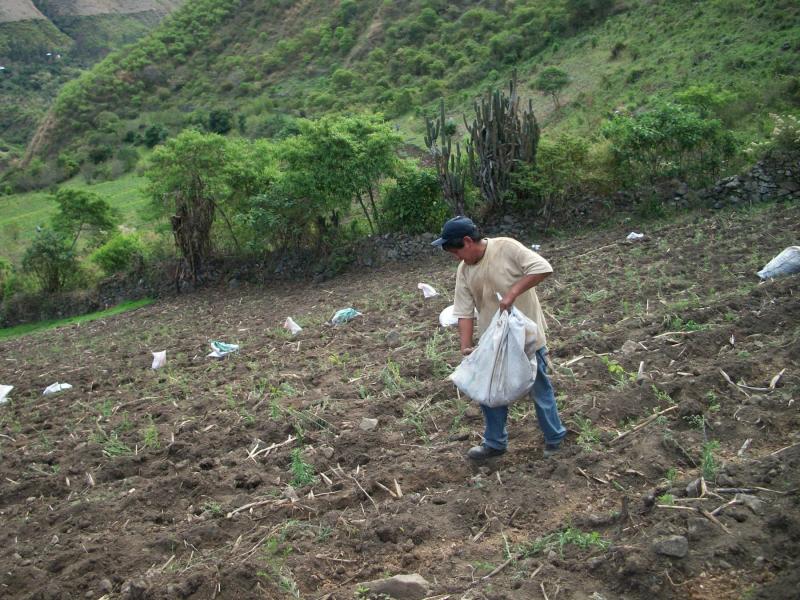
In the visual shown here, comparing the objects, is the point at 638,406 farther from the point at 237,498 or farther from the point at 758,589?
the point at 237,498

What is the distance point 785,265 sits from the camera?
24.1 feet

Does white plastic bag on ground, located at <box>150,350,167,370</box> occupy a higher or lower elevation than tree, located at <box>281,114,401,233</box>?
lower

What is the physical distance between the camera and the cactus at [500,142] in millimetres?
14219

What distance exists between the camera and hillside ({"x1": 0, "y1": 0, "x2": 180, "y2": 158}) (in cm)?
7134

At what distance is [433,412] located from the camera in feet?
18.4

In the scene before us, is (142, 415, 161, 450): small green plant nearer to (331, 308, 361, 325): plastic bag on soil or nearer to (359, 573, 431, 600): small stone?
(359, 573, 431, 600): small stone

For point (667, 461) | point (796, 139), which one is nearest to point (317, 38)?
point (796, 139)

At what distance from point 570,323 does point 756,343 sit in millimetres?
2076

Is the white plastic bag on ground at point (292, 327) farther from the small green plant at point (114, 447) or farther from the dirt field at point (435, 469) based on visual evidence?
the small green plant at point (114, 447)

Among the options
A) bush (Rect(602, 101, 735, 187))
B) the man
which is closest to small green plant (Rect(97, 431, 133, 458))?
the man

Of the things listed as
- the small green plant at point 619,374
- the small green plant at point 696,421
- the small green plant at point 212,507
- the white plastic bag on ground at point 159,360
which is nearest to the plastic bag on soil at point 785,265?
the small green plant at point 619,374

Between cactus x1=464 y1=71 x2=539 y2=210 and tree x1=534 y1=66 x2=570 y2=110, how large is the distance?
13.6 m

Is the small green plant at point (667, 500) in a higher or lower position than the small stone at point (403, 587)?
higher

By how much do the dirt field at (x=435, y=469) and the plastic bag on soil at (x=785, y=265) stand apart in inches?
12.3
